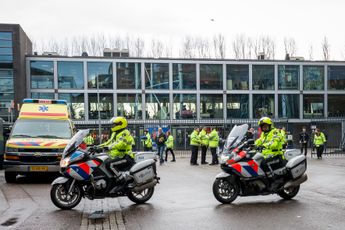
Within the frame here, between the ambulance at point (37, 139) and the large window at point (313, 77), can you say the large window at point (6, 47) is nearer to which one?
the ambulance at point (37, 139)

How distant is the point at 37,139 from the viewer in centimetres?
1375

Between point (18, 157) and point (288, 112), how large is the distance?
130 feet

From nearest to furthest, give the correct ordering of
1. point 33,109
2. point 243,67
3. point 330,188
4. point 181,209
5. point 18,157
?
point 181,209
point 330,188
point 18,157
point 33,109
point 243,67

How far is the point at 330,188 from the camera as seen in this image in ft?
38.5

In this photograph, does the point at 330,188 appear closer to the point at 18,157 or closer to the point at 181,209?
the point at 181,209

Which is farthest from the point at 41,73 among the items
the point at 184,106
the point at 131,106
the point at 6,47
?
the point at 184,106

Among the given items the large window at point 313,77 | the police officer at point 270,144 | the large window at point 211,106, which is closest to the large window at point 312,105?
the large window at point 313,77

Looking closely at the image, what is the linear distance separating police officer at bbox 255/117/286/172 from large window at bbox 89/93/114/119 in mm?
36201

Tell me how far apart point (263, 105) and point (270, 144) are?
3965cm

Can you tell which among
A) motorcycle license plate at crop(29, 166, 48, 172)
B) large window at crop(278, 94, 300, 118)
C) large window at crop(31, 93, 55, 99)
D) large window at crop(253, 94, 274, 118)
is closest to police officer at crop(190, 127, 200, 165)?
motorcycle license plate at crop(29, 166, 48, 172)

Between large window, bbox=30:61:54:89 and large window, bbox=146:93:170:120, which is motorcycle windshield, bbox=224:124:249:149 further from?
large window, bbox=30:61:54:89

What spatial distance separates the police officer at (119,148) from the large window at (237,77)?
38966 mm

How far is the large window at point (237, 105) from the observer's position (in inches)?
1880

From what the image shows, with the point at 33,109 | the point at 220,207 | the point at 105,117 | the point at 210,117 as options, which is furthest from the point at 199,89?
the point at 220,207
